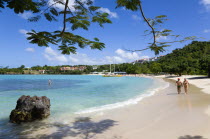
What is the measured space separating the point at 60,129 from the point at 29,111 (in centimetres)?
275

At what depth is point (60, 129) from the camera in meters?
7.26

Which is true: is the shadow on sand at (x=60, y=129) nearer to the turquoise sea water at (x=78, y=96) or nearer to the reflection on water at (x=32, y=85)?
the turquoise sea water at (x=78, y=96)

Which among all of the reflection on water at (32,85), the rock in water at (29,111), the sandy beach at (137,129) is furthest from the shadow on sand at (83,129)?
the reflection on water at (32,85)

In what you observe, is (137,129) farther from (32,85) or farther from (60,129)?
(32,85)

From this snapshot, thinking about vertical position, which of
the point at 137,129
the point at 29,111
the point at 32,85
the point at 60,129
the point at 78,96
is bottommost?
the point at 32,85

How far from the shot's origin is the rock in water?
8617mm

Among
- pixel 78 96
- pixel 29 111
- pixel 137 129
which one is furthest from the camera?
pixel 78 96

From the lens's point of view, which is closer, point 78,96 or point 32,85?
point 78,96

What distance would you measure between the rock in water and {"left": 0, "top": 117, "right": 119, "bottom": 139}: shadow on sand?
1.54 ft

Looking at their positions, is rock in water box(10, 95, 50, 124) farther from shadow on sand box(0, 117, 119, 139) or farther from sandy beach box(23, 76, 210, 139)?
sandy beach box(23, 76, 210, 139)

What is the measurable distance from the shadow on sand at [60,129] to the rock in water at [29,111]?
47 centimetres

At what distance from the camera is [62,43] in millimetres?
3268

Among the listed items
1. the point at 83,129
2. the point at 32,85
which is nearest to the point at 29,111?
the point at 83,129

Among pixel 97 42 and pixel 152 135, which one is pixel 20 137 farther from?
pixel 97 42
